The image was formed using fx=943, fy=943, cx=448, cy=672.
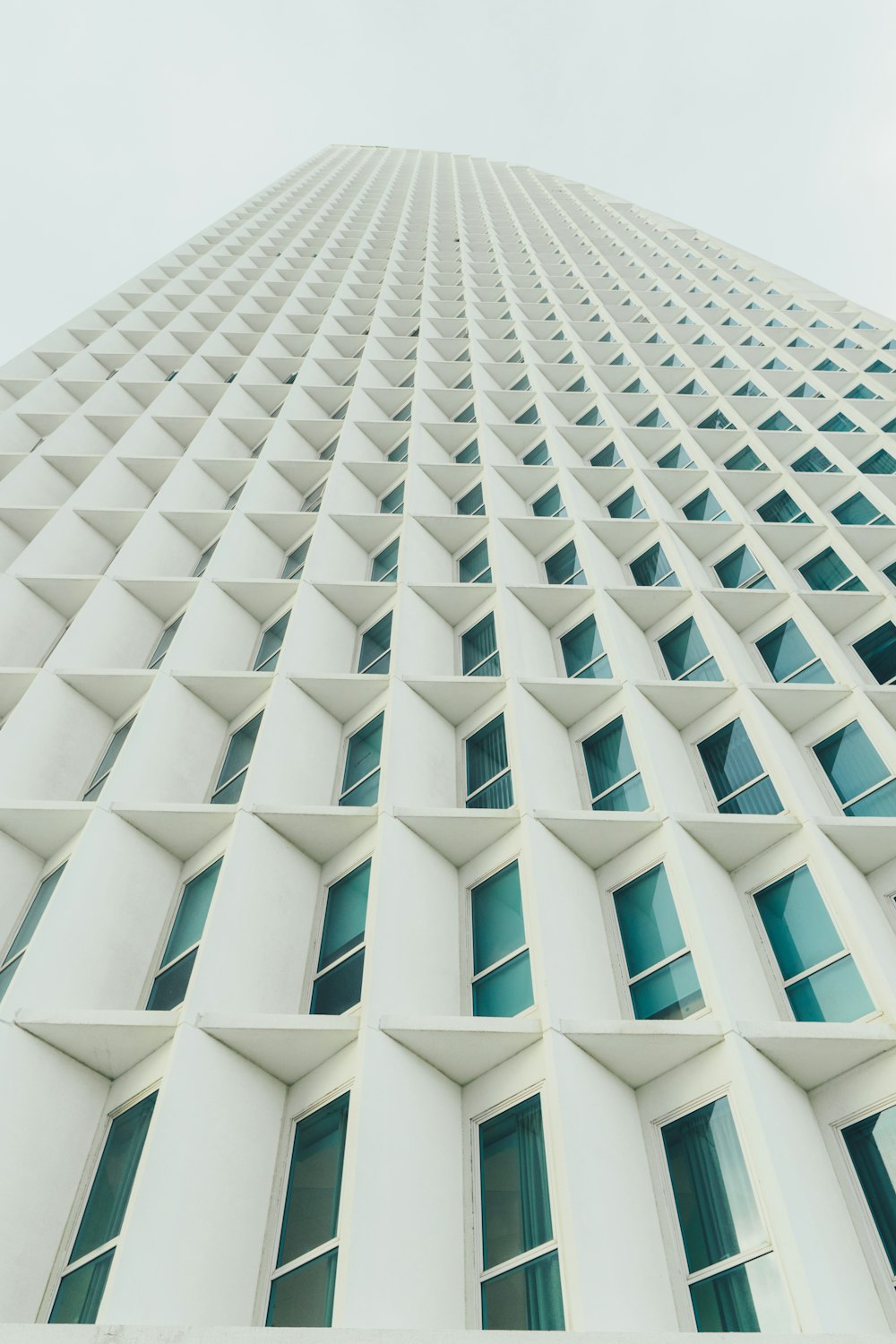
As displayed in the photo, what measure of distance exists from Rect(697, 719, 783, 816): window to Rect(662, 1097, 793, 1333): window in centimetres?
519

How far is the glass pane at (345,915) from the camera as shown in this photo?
12.2 meters

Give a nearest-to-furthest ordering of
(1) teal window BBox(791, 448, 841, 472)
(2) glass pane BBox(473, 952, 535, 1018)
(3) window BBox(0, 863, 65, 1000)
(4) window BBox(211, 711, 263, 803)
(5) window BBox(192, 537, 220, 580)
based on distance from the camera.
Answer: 1. (2) glass pane BBox(473, 952, 535, 1018)
2. (3) window BBox(0, 863, 65, 1000)
3. (4) window BBox(211, 711, 263, 803)
4. (1) teal window BBox(791, 448, 841, 472)
5. (5) window BBox(192, 537, 220, 580)

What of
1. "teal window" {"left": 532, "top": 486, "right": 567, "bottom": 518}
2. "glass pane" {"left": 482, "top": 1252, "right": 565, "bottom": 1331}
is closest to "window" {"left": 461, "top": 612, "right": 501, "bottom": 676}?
"teal window" {"left": 532, "top": 486, "right": 567, "bottom": 518}

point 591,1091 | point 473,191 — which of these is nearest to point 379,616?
point 591,1091

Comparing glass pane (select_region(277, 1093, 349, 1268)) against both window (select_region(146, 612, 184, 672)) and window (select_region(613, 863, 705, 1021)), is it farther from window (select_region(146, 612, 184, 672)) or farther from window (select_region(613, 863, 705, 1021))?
window (select_region(146, 612, 184, 672))

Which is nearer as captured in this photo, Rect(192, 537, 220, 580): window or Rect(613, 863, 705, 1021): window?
Rect(613, 863, 705, 1021): window

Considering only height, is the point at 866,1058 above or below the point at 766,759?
below

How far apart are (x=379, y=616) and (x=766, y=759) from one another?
8770mm

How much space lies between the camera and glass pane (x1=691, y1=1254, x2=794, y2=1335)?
7469 mm

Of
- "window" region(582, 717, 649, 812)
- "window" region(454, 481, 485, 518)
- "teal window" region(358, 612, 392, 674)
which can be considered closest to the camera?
"window" region(582, 717, 649, 812)

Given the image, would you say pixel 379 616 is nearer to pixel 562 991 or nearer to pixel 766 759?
pixel 766 759

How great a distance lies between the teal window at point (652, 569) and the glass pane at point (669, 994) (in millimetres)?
10093

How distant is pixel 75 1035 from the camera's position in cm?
1010

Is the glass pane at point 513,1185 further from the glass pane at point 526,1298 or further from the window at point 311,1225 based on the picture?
the window at point 311,1225
